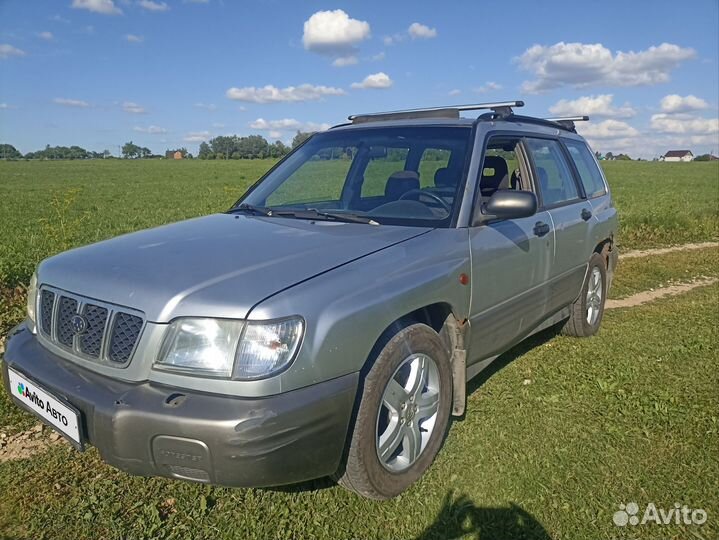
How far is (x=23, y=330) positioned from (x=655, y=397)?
388 cm

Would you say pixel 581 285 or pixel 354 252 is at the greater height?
pixel 354 252

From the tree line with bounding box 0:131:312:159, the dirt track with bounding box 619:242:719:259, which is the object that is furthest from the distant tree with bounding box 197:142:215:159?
the dirt track with bounding box 619:242:719:259

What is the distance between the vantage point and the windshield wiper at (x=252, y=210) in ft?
11.7

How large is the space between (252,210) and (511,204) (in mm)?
1649

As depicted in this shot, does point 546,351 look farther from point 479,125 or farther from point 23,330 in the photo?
point 23,330

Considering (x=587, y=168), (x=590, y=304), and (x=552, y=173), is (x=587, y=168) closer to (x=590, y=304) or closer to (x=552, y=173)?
(x=552, y=173)

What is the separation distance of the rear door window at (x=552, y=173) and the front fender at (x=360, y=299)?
5.22ft

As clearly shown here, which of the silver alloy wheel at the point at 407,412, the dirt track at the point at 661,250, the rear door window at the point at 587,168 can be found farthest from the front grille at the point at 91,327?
the dirt track at the point at 661,250

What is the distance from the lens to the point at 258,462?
2.06 metres

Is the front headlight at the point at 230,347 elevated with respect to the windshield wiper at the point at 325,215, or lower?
lower

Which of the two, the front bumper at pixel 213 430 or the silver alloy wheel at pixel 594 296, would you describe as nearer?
the front bumper at pixel 213 430

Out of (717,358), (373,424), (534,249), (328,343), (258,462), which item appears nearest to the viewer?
(258,462)

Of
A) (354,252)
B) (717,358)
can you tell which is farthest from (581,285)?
(354,252)

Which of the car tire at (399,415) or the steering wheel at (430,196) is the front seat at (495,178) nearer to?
the steering wheel at (430,196)
